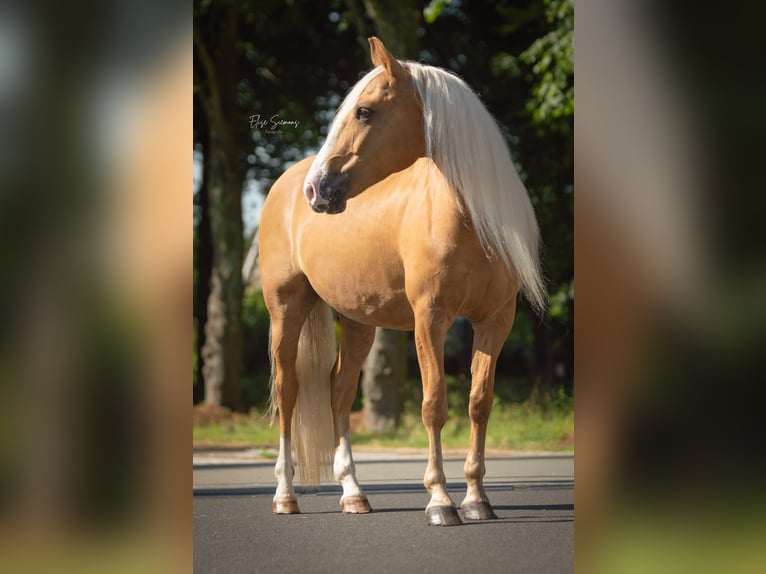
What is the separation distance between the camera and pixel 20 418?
2.58m

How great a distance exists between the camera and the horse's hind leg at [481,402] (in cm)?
423

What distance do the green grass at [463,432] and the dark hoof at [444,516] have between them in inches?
158

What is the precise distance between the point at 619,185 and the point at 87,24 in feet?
5.08

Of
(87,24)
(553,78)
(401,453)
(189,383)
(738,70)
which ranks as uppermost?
(553,78)

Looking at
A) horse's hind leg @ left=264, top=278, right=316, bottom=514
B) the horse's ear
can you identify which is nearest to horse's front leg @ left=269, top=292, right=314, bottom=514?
horse's hind leg @ left=264, top=278, right=316, bottom=514

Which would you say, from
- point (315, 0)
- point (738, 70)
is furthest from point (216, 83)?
point (738, 70)

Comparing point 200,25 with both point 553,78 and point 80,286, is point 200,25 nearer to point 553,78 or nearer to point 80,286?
point 553,78

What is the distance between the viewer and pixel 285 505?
4742mm

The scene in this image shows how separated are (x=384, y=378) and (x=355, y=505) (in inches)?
150

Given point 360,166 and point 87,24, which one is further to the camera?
point 360,166

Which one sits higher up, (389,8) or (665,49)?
(389,8)

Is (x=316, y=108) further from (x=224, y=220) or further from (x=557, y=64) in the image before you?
(x=557, y=64)

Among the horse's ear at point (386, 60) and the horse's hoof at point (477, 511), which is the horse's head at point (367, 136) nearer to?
the horse's ear at point (386, 60)

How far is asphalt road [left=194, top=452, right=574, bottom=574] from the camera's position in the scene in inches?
131
